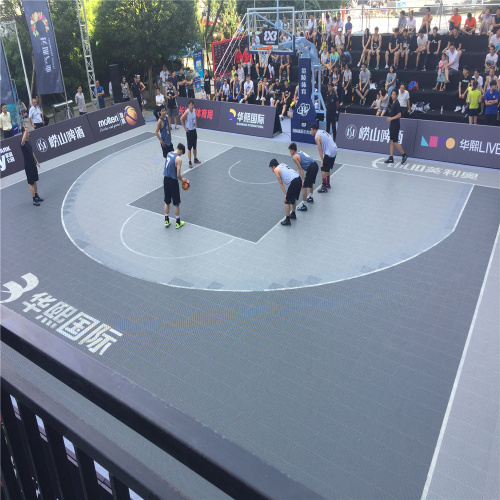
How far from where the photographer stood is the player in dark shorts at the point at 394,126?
52.2 ft

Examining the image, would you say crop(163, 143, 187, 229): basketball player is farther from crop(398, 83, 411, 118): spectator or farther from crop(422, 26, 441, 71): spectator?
crop(422, 26, 441, 71): spectator

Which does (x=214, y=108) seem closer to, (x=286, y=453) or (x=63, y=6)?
(x=63, y=6)

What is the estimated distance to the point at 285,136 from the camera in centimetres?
2033

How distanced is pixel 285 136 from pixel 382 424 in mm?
15206

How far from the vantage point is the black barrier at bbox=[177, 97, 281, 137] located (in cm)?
2017

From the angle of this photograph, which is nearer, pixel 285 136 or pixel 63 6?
pixel 285 136

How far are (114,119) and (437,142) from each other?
43.8 ft

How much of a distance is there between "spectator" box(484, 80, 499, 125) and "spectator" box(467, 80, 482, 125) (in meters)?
0.29

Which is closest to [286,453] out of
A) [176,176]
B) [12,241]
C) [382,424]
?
[382,424]

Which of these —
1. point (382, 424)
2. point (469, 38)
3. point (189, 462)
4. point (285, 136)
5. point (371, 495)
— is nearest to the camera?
point (189, 462)

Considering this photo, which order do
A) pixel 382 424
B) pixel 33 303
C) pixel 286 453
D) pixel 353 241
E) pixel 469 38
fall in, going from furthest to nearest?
pixel 469 38
pixel 353 241
pixel 33 303
pixel 382 424
pixel 286 453

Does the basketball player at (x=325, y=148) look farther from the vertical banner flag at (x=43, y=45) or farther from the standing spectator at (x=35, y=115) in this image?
the vertical banner flag at (x=43, y=45)

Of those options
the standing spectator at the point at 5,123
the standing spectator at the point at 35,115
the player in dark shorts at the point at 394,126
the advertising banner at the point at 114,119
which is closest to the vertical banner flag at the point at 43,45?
the standing spectator at the point at 35,115

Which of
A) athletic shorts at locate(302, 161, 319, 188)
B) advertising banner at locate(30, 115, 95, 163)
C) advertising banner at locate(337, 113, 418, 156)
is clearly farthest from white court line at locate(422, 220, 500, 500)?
advertising banner at locate(30, 115, 95, 163)
